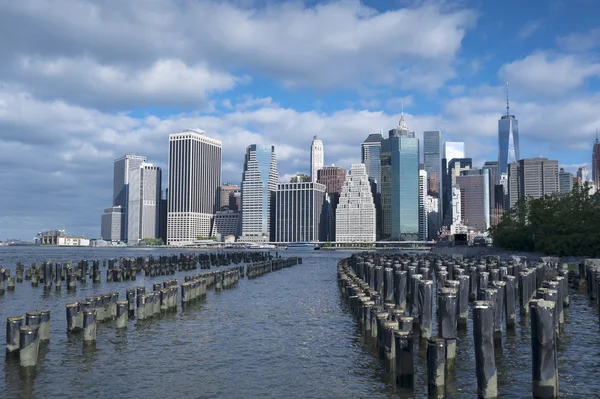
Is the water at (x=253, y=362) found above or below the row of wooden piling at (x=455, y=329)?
below

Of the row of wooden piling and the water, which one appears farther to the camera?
the water

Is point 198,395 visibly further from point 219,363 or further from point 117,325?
point 117,325

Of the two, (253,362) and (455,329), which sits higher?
(455,329)

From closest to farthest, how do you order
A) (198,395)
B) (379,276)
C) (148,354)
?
(198,395) → (148,354) → (379,276)

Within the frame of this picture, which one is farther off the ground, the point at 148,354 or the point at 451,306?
the point at 451,306

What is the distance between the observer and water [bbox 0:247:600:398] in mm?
18562

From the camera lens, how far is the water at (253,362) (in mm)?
18562

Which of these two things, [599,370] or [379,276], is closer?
[599,370]

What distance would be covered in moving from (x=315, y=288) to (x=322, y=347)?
30.0 metres

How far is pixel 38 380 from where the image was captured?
64.8 ft

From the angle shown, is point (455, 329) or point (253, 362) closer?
point (455, 329)

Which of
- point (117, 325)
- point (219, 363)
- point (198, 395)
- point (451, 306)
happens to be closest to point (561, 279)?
point (451, 306)

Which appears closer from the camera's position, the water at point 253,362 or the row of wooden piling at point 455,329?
the row of wooden piling at point 455,329

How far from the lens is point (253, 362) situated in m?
22.8
